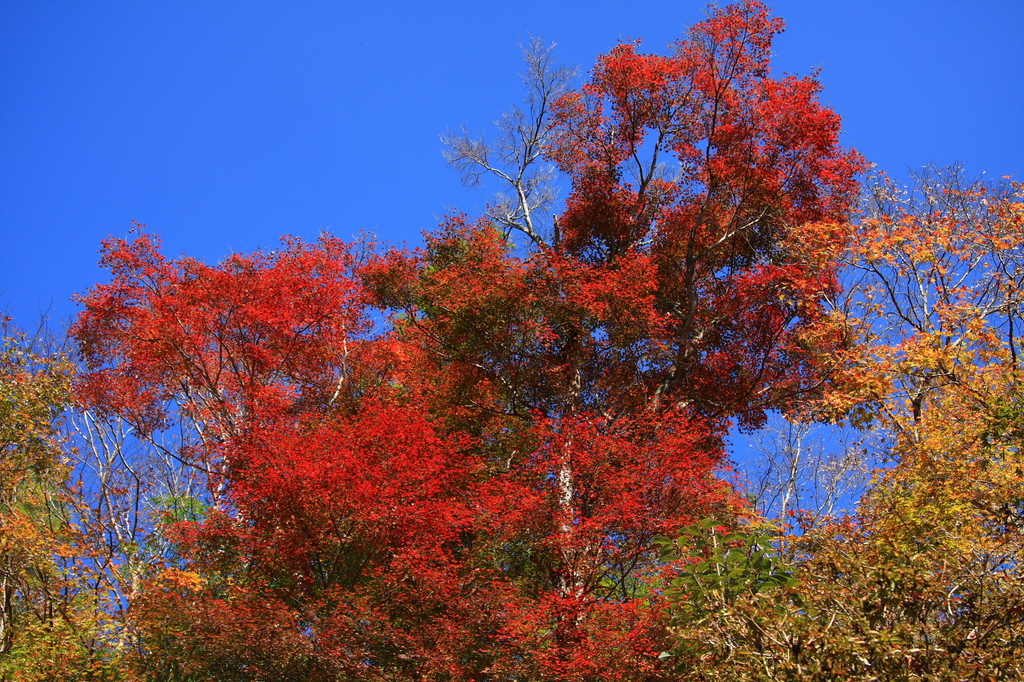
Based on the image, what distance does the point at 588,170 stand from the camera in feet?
70.8

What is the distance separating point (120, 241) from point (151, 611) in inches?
331

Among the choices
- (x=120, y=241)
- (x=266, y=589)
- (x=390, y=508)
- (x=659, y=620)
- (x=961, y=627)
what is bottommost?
(x=961, y=627)

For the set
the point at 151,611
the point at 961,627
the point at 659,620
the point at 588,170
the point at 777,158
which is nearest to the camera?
the point at 961,627

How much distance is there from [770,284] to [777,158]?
9.47ft

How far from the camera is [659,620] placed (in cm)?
1170

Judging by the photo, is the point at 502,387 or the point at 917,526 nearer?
the point at 917,526

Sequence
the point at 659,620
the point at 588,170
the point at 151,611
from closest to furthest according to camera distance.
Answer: the point at 659,620, the point at 151,611, the point at 588,170

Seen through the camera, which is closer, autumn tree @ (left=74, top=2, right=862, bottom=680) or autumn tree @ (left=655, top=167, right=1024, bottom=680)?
autumn tree @ (left=655, top=167, right=1024, bottom=680)

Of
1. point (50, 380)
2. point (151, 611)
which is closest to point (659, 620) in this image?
point (151, 611)

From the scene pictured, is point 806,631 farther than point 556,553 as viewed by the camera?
No

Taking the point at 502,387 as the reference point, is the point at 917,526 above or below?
below

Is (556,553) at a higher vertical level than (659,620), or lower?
higher

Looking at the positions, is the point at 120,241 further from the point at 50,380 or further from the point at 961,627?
the point at 961,627

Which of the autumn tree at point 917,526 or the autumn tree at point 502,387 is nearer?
the autumn tree at point 917,526
